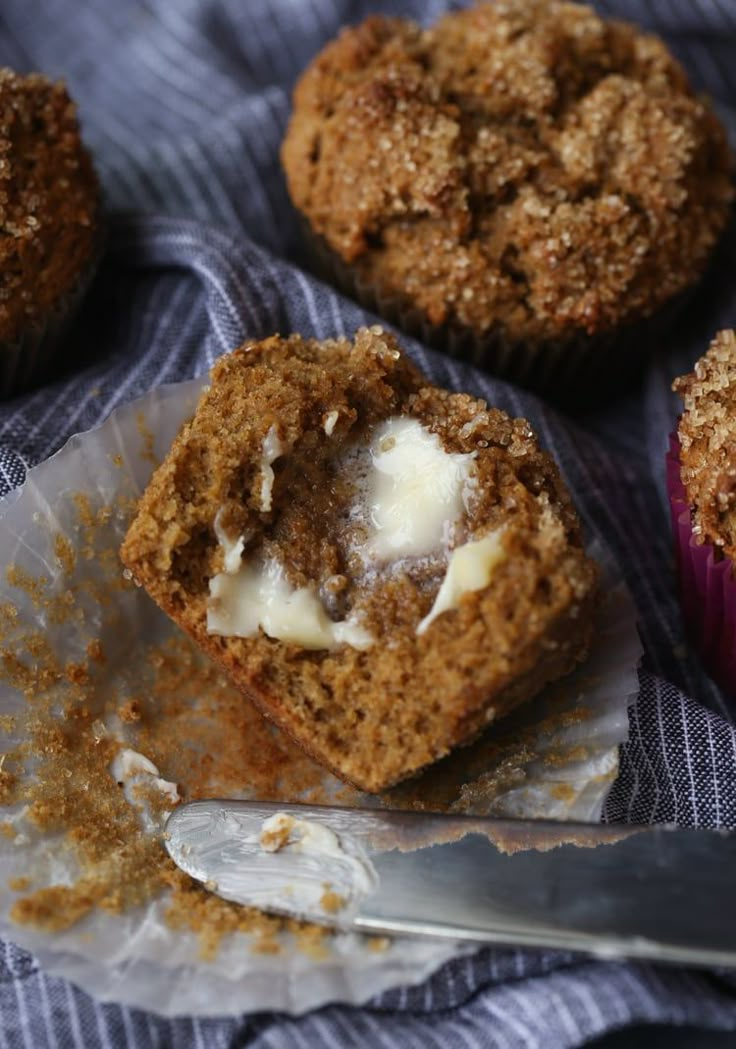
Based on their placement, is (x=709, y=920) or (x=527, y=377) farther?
(x=527, y=377)

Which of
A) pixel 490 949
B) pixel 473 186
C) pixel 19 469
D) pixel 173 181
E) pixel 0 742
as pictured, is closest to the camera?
pixel 490 949

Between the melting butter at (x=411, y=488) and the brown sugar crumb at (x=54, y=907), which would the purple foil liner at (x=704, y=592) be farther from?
the brown sugar crumb at (x=54, y=907)

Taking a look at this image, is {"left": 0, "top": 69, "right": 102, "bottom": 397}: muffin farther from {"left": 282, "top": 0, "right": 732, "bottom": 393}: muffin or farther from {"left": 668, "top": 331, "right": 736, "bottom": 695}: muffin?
{"left": 668, "top": 331, "right": 736, "bottom": 695}: muffin

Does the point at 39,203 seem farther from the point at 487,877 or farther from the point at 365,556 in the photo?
the point at 487,877

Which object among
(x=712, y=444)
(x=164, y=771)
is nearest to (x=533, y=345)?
(x=712, y=444)

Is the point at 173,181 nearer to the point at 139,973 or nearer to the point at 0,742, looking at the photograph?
the point at 0,742

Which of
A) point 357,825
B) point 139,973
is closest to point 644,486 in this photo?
point 357,825
